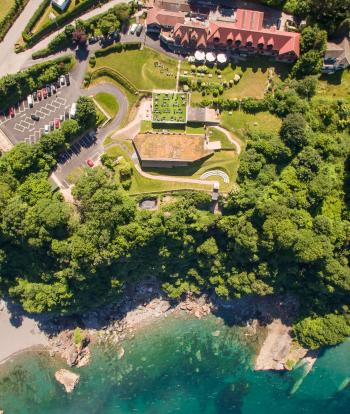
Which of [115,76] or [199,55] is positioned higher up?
[199,55]

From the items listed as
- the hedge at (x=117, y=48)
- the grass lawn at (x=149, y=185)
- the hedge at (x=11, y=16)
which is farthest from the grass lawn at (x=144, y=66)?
the hedge at (x=11, y=16)

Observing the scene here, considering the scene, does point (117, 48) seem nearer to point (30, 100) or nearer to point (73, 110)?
point (73, 110)

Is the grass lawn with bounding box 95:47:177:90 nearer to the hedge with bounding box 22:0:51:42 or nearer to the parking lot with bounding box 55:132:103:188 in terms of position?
the hedge with bounding box 22:0:51:42

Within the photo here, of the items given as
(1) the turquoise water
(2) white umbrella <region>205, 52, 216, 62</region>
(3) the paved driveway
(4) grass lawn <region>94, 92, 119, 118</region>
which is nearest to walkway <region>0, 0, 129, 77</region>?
(3) the paved driveway

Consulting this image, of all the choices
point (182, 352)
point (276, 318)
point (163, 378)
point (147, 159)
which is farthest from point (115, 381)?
point (147, 159)

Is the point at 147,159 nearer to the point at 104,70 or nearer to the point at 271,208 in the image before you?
the point at 104,70

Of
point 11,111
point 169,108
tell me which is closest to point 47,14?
point 11,111

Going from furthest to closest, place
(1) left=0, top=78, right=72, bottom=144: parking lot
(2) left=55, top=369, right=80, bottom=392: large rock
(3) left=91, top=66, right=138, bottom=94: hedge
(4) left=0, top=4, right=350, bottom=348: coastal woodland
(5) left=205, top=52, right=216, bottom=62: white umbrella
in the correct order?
(2) left=55, top=369, right=80, bottom=392: large rock < (1) left=0, top=78, right=72, bottom=144: parking lot < (3) left=91, top=66, right=138, bottom=94: hedge < (5) left=205, top=52, right=216, bottom=62: white umbrella < (4) left=0, top=4, right=350, bottom=348: coastal woodland
